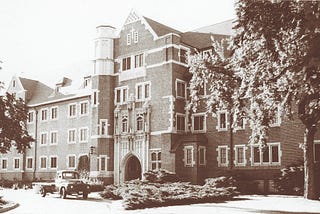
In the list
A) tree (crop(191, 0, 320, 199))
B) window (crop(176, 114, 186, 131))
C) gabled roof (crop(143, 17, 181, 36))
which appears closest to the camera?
tree (crop(191, 0, 320, 199))

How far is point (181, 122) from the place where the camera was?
125 feet

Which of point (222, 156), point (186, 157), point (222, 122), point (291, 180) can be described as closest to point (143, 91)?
point (186, 157)

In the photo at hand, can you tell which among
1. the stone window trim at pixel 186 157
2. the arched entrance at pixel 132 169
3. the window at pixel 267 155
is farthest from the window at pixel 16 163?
the window at pixel 267 155

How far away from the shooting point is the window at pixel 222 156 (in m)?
35.2

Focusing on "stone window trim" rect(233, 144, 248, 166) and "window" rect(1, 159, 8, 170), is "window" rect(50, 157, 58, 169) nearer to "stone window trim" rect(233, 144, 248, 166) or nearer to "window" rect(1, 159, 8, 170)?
"window" rect(1, 159, 8, 170)

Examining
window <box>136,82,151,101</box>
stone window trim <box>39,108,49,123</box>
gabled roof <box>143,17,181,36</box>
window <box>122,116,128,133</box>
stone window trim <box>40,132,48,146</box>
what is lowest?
stone window trim <box>40,132,48,146</box>

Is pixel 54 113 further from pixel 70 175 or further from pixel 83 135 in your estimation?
pixel 70 175

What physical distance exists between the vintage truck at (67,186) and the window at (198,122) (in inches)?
514

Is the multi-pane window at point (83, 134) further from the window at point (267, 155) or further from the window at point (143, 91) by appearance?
the window at point (267, 155)

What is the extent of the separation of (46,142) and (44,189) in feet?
74.2

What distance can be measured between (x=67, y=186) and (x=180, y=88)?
15.4 m

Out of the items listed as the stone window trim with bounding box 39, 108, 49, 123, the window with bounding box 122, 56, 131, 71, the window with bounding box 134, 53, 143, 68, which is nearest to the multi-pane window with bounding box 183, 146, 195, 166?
the window with bounding box 134, 53, 143, 68

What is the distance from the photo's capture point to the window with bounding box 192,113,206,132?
37.2 m

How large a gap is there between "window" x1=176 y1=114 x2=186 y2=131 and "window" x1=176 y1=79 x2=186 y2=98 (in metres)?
1.83
